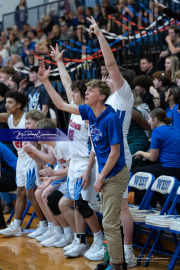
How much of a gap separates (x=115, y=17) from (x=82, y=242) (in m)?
6.01

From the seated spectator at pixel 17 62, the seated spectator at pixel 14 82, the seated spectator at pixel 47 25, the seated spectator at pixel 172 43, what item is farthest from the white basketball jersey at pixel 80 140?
the seated spectator at pixel 47 25

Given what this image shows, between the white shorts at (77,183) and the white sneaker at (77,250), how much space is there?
0.45m

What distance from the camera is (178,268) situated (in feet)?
11.1

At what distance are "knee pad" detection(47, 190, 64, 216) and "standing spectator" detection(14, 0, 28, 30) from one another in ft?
27.5

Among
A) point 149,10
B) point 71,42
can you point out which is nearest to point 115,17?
point 149,10

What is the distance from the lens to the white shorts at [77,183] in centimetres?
371

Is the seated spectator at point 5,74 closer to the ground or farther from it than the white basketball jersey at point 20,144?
farther from it

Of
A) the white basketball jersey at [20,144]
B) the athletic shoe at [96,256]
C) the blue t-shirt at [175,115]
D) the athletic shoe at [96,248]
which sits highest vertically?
the blue t-shirt at [175,115]

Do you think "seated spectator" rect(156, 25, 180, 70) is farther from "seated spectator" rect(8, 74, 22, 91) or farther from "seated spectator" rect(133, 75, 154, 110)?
"seated spectator" rect(8, 74, 22, 91)

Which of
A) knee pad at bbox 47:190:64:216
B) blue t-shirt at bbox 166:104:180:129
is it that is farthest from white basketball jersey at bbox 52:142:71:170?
blue t-shirt at bbox 166:104:180:129

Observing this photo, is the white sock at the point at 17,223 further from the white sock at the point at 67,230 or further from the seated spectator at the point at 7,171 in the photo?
the white sock at the point at 67,230

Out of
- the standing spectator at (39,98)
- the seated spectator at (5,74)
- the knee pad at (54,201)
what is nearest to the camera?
the knee pad at (54,201)

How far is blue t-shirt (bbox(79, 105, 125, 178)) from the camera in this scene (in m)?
2.94

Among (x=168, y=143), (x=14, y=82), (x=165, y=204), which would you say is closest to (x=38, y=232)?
(x=165, y=204)
